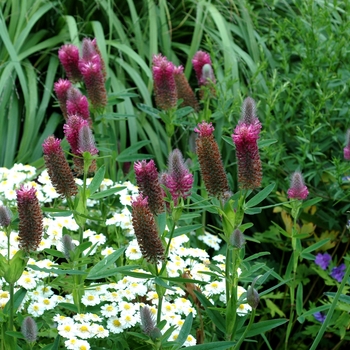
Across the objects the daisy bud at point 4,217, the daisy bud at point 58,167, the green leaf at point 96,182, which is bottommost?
the green leaf at point 96,182

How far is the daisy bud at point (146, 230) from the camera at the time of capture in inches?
69.7

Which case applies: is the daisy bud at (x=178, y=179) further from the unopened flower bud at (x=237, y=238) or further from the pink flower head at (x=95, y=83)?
the pink flower head at (x=95, y=83)

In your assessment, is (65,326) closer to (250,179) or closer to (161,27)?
(250,179)

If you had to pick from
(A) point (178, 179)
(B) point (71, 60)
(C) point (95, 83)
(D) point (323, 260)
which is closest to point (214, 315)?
(A) point (178, 179)

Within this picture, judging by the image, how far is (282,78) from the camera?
358 cm

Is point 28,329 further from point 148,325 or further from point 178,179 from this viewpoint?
point 178,179

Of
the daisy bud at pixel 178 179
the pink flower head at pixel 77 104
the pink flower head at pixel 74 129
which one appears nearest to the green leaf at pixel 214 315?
the daisy bud at pixel 178 179

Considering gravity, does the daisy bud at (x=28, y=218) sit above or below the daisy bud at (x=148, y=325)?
above

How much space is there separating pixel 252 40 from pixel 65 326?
2382mm

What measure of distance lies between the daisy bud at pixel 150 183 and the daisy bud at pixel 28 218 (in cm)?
27

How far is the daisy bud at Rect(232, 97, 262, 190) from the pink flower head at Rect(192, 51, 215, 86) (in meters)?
1.15

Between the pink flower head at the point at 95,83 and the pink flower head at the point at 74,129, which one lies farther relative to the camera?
the pink flower head at the point at 95,83

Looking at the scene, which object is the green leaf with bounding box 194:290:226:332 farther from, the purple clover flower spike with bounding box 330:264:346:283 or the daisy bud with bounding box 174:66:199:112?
the daisy bud with bounding box 174:66:199:112

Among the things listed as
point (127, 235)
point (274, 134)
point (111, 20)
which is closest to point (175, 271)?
point (127, 235)
